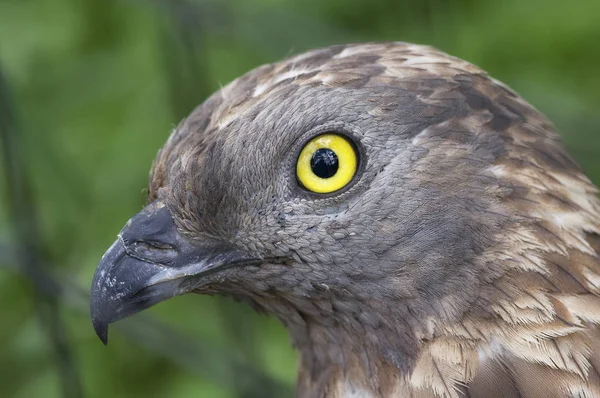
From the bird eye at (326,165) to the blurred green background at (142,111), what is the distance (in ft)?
5.98

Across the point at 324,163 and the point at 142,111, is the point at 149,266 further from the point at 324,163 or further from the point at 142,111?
the point at 142,111

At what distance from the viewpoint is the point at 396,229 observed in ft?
7.61

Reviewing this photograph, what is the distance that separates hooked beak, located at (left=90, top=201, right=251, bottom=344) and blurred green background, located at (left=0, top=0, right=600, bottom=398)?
1528 mm

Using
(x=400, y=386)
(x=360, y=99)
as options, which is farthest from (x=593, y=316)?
(x=360, y=99)

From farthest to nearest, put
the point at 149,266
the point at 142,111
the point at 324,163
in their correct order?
the point at 142,111, the point at 149,266, the point at 324,163

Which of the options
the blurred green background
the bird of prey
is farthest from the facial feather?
the blurred green background

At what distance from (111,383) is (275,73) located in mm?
2461

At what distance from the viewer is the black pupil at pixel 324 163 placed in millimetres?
2268

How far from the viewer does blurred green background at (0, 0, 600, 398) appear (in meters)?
4.06

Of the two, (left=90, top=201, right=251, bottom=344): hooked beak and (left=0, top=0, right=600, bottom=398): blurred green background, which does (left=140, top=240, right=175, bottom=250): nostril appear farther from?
(left=0, top=0, right=600, bottom=398): blurred green background

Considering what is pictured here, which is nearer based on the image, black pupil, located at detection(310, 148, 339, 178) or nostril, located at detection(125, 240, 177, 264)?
black pupil, located at detection(310, 148, 339, 178)

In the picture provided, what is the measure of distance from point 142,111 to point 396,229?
2468 millimetres

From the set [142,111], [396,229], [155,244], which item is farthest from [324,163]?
[142,111]

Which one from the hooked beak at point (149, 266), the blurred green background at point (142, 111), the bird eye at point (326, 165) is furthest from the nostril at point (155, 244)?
the blurred green background at point (142, 111)
